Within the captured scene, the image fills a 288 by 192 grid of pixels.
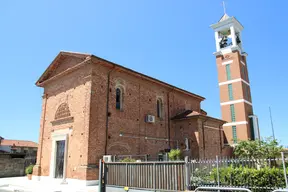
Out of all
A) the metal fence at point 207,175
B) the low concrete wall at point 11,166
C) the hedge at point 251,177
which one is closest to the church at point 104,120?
the metal fence at point 207,175

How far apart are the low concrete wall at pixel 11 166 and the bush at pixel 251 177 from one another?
23.6 meters

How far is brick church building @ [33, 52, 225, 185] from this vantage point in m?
14.9

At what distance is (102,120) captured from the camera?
15.4 metres

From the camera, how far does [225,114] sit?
96.4ft

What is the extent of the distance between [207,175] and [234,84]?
21.4 meters

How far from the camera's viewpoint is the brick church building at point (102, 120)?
14.9 m

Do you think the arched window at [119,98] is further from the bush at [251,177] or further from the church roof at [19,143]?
the church roof at [19,143]

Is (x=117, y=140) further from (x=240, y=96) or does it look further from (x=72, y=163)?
(x=240, y=96)

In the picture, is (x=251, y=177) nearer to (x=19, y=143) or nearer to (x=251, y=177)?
(x=251, y=177)

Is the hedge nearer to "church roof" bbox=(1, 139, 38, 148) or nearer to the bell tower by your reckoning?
the bell tower

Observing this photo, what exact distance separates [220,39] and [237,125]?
11782mm

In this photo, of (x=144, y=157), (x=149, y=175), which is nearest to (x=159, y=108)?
(x=144, y=157)

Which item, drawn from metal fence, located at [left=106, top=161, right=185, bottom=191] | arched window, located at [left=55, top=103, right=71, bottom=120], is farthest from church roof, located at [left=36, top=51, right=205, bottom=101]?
metal fence, located at [left=106, top=161, right=185, bottom=191]

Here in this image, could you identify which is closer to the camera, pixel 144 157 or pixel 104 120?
pixel 104 120
